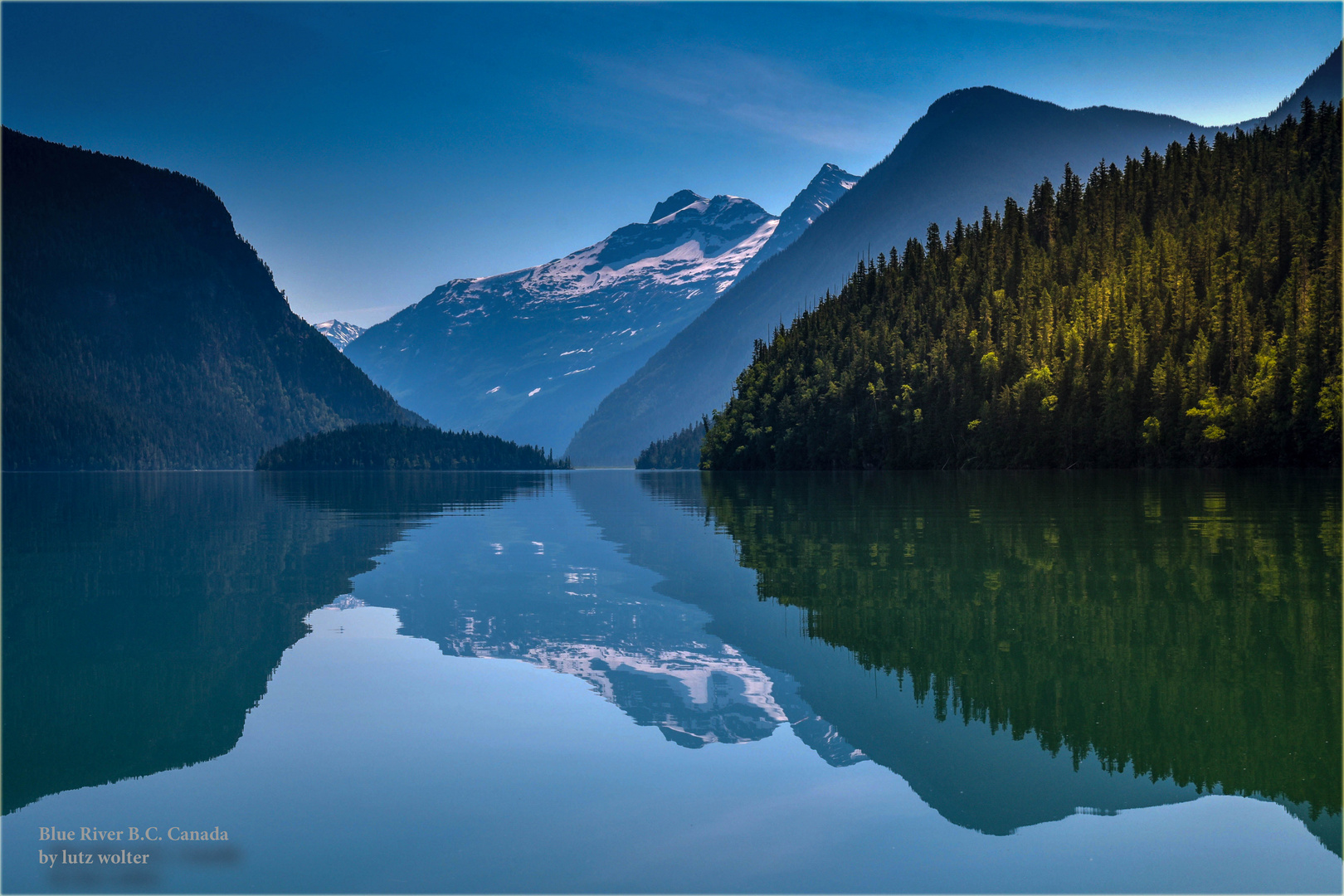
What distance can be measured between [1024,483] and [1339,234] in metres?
104

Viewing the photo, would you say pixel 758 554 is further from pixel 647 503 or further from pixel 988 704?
pixel 647 503

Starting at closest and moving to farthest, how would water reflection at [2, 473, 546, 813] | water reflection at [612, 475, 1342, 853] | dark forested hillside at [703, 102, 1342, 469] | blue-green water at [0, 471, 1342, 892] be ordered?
1. blue-green water at [0, 471, 1342, 892]
2. water reflection at [612, 475, 1342, 853]
3. water reflection at [2, 473, 546, 813]
4. dark forested hillside at [703, 102, 1342, 469]

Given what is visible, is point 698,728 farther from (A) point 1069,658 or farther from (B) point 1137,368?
(B) point 1137,368

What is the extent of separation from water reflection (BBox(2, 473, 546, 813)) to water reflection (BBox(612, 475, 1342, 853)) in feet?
34.0

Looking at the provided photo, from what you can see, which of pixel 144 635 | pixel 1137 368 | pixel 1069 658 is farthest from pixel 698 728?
pixel 1137 368

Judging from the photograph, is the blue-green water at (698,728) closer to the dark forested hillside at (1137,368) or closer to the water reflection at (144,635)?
the water reflection at (144,635)

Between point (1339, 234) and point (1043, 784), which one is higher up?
point (1339, 234)

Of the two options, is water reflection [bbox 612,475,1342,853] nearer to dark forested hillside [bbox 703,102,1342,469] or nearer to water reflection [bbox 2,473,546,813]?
water reflection [bbox 2,473,546,813]

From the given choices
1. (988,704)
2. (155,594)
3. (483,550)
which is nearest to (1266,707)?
(988,704)

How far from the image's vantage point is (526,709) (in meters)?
16.7

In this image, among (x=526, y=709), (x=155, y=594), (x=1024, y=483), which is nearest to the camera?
(x=526, y=709)

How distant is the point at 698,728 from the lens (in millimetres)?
15242

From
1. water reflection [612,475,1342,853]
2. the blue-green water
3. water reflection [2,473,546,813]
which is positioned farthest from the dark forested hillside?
water reflection [2,473,546,813]

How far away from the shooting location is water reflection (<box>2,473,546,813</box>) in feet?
47.6
